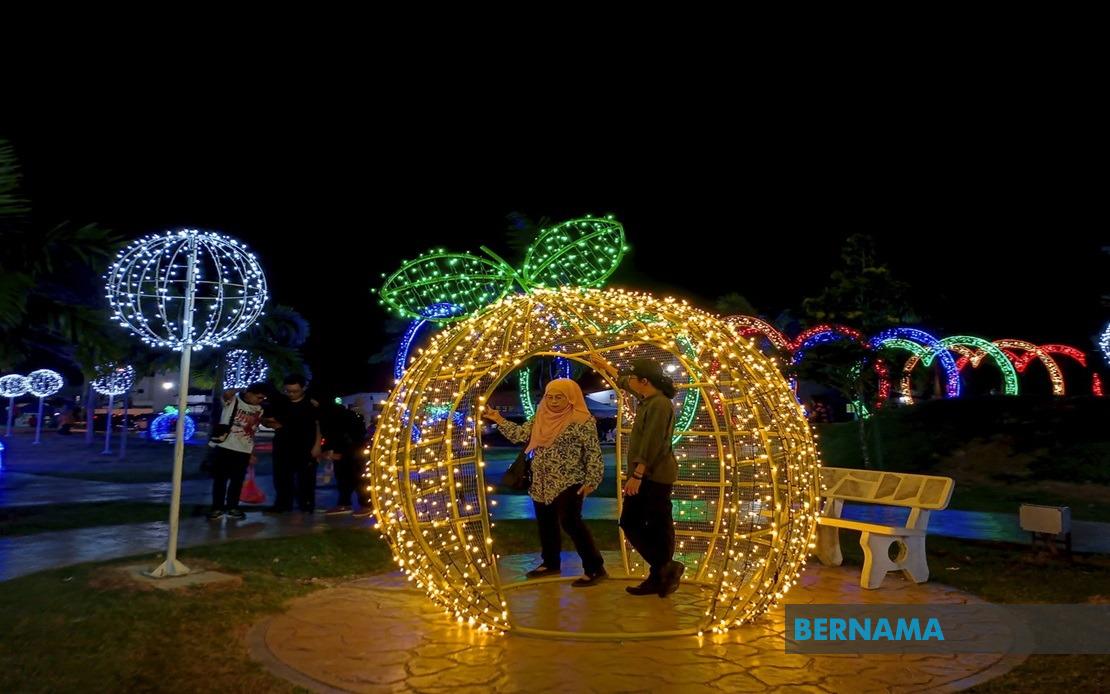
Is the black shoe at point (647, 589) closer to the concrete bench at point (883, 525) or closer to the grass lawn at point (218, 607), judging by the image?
the concrete bench at point (883, 525)

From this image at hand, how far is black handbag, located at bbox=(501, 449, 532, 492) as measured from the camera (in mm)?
6090

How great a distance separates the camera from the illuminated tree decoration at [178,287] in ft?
20.8

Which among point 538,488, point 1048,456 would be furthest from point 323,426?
point 1048,456

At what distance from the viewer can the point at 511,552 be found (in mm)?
8078

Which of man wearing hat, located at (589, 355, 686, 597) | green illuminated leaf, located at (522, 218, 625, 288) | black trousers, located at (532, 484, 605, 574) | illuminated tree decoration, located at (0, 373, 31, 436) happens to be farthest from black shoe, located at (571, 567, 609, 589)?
illuminated tree decoration, located at (0, 373, 31, 436)

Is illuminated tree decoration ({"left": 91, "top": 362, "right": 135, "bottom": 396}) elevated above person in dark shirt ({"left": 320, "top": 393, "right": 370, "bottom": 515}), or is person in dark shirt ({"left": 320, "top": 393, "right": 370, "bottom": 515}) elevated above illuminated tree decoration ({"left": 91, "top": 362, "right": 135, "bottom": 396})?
illuminated tree decoration ({"left": 91, "top": 362, "right": 135, "bottom": 396})

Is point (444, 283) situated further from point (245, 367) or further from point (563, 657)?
point (245, 367)

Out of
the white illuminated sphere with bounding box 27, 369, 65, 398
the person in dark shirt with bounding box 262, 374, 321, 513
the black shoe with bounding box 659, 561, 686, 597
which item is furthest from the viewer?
the white illuminated sphere with bounding box 27, 369, 65, 398

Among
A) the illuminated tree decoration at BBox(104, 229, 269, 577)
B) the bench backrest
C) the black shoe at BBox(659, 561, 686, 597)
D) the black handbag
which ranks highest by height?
the illuminated tree decoration at BBox(104, 229, 269, 577)

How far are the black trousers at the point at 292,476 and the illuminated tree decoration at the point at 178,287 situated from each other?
351 centimetres

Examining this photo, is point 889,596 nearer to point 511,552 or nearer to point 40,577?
point 511,552

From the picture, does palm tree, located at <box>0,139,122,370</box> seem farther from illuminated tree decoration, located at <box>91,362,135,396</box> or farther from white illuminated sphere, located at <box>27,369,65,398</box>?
white illuminated sphere, located at <box>27,369,65,398</box>

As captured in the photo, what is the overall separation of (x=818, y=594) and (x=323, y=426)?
20.8 ft

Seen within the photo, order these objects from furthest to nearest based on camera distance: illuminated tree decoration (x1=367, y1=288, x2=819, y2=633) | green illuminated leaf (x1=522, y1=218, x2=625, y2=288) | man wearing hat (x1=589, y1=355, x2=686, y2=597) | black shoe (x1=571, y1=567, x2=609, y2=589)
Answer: green illuminated leaf (x1=522, y1=218, x2=625, y2=288) → black shoe (x1=571, y1=567, x2=609, y2=589) → man wearing hat (x1=589, y1=355, x2=686, y2=597) → illuminated tree decoration (x1=367, y1=288, x2=819, y2=633)
